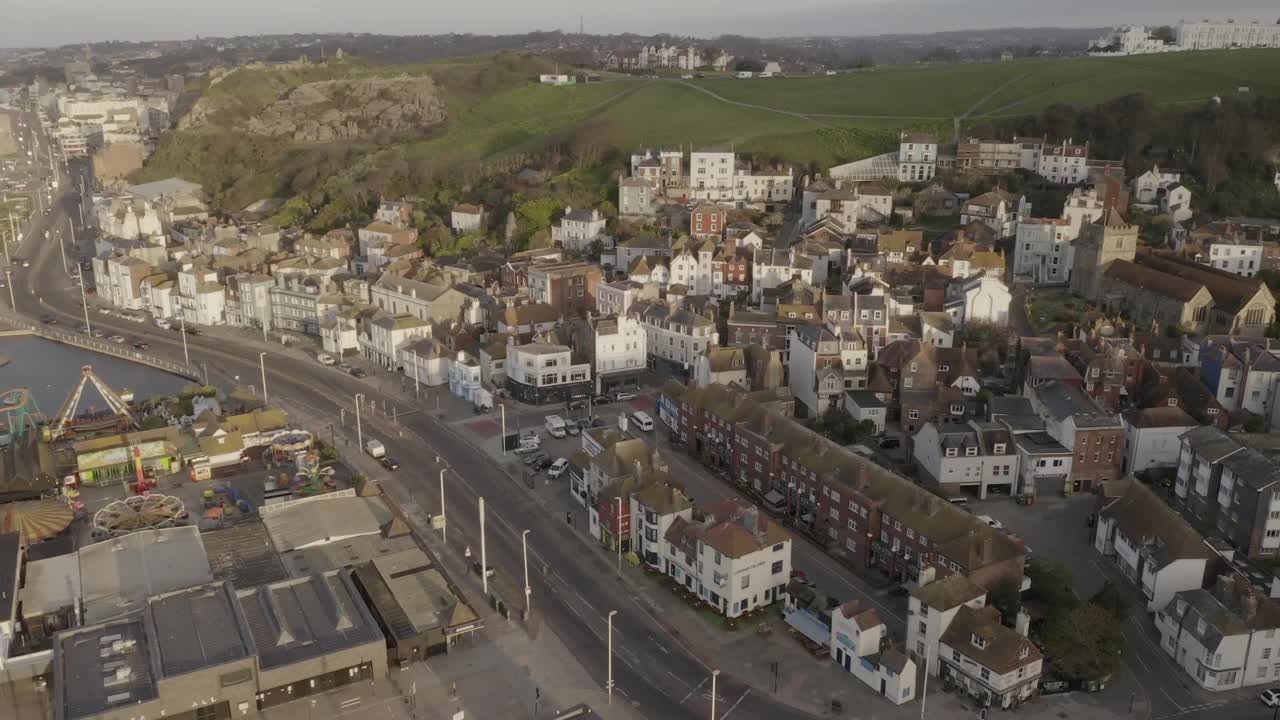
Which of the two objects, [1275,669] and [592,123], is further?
[592,123]

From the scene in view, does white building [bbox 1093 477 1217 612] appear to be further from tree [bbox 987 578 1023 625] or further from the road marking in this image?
the road marking

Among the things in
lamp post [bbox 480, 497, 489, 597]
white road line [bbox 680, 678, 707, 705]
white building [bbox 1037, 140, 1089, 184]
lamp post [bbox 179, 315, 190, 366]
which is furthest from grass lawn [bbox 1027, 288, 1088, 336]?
lamp post [bbox 179, 315, 190, 366]

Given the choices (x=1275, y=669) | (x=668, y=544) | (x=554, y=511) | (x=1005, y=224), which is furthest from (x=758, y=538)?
(x=1005, y=224)

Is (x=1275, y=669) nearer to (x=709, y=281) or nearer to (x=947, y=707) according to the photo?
(x=947, y=707)

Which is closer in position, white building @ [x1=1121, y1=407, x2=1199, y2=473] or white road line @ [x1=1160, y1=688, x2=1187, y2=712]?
white road line @ [x1=1160, y1=688, x2=1187, y2=712]

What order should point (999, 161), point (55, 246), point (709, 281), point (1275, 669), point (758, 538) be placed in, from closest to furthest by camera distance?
point (1275, 669)
point (758, 538)
point (709, 281)
point (999, 161)
point (55, 246)

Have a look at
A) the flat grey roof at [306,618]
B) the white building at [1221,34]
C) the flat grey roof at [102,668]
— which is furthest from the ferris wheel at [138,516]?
the white building at [1221,34]

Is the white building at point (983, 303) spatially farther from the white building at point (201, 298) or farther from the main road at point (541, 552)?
the white building at point (201, 298)
